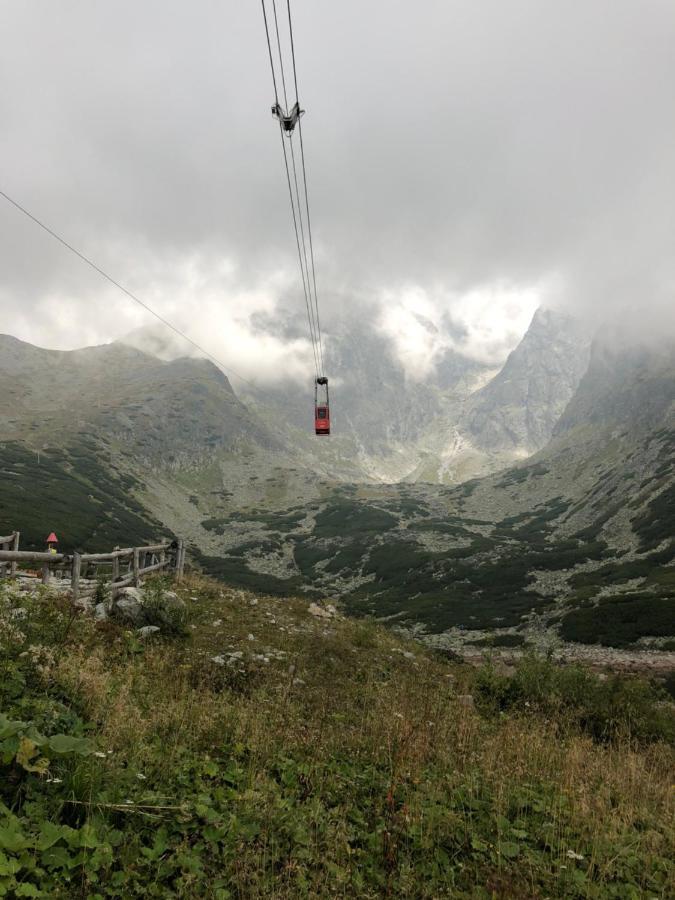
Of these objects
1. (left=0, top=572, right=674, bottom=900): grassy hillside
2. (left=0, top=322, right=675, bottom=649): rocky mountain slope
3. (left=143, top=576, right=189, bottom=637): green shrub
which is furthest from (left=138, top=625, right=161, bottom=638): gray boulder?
(left=0, top=322, right=675, bottom=649): rocky mountain slope

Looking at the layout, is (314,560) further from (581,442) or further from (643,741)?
(581,442)

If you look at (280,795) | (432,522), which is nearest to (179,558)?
(280,795)

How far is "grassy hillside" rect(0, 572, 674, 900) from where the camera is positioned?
4.15 m

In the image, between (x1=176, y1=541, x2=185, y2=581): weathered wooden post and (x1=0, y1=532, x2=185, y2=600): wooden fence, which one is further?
(x1=176, y1=541, x2=185, y2=581): weathered wooden post

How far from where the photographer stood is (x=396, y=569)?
77.1 metres

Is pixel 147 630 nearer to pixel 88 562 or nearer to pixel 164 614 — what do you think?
pixel 164 614

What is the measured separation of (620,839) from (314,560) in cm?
8754

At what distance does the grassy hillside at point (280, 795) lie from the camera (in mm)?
4148

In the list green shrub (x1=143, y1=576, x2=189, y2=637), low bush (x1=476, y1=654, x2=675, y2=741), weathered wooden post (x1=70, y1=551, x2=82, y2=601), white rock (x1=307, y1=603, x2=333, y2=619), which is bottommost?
low bush (x1=476, y1=654, x2=675, y2=741)

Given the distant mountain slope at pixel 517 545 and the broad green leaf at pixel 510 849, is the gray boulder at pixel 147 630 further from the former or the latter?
the distant mountain slope at pixel 517 545

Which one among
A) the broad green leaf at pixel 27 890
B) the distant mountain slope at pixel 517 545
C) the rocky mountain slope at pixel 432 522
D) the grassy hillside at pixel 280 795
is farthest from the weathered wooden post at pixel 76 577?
the distant mountain slope at pixel 517 545

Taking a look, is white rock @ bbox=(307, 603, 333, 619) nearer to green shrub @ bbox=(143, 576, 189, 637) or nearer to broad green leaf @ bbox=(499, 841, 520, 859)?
green shrub @ bbox=(143, 576, 189, 637)

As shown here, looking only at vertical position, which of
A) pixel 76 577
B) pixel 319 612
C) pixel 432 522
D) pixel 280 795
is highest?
pixel 432 522

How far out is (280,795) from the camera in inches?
221
